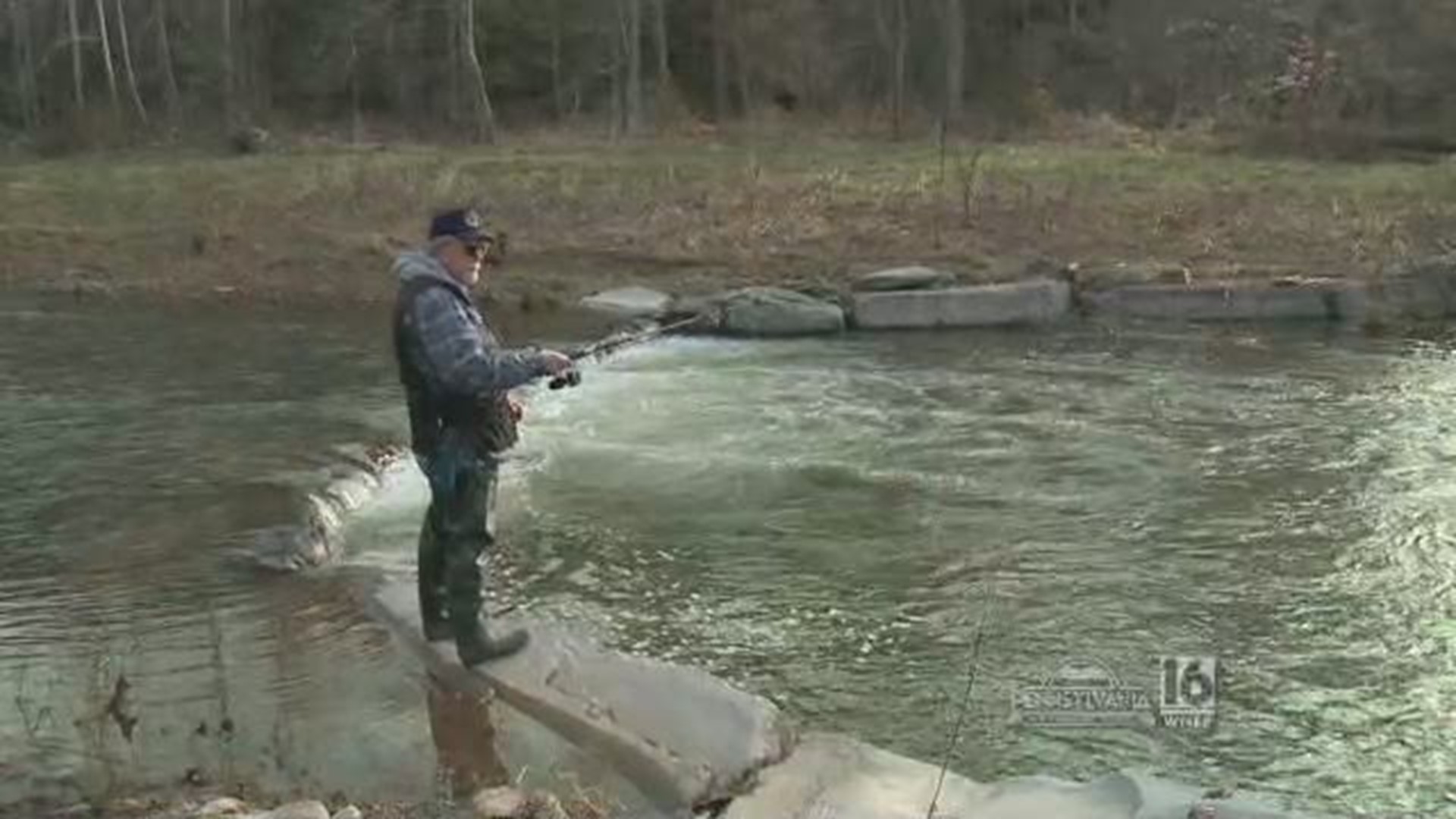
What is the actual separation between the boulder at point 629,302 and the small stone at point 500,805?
13326 millimetres

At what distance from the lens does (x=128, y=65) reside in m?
40.9

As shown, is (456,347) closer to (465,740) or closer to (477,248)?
(477,248)

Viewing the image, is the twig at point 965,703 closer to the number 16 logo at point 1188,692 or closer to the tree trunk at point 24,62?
the number 16 logo at point 1188,692

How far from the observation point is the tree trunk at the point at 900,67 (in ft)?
117

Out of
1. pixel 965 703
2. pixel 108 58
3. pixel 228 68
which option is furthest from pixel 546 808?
pixel 228 68

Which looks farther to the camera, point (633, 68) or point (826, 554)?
point (633, 68)

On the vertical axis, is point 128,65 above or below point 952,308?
above

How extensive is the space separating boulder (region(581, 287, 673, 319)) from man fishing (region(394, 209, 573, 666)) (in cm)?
1164

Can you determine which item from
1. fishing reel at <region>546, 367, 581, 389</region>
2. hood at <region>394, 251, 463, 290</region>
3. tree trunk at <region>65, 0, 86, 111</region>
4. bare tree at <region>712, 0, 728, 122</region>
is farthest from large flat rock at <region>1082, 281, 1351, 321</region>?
tree trunk at <region>65, 0, 86, 111</region>

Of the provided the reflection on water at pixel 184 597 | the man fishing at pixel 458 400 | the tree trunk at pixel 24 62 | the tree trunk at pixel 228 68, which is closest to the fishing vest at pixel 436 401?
the man fishing at pixel 458 400

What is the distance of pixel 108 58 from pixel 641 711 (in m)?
37.2

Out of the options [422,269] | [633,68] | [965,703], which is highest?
[633,68]

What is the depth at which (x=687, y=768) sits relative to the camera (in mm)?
6438

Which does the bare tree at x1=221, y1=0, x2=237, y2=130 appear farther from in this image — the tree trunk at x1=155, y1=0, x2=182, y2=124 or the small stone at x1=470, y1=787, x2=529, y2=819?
the small stone at x1=470, y1=787, x2=529, y2=819
